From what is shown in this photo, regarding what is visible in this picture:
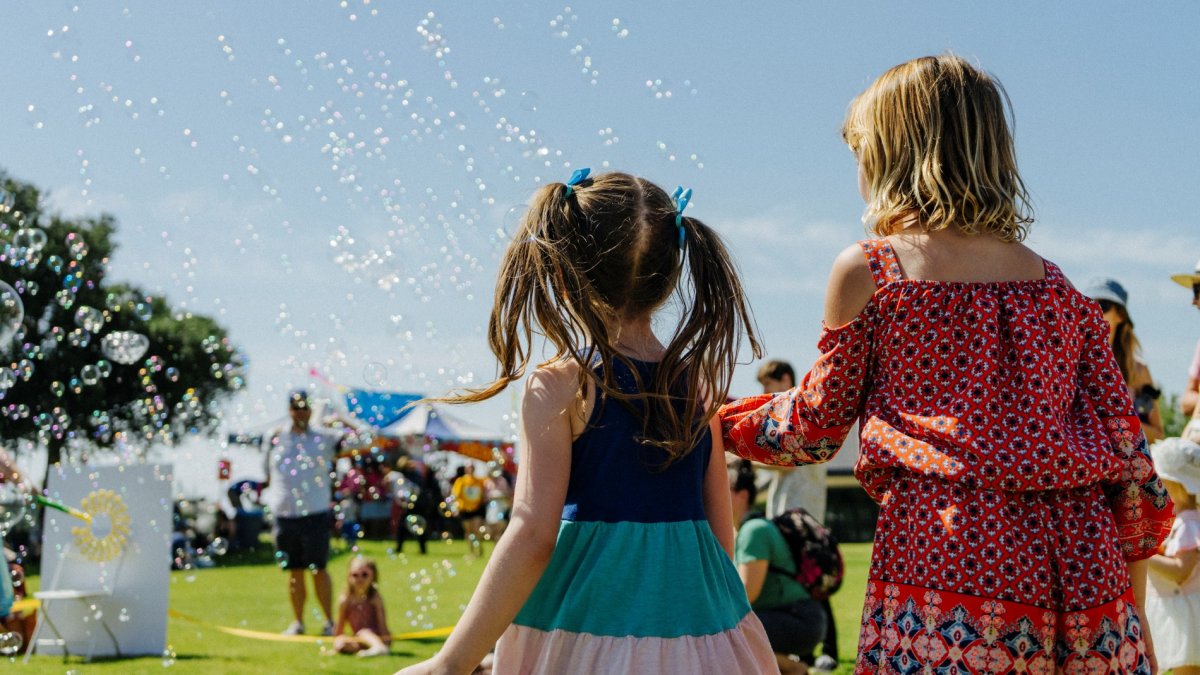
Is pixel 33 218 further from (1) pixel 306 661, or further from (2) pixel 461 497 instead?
(1) pixel 306 661

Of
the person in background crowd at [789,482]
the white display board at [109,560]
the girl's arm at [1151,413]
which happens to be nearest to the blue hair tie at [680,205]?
the girl's arm at [1151,413]

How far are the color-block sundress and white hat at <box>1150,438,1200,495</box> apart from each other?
286 cm

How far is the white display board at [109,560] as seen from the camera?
6965mm

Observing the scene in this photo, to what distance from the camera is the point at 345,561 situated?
18.4 metres

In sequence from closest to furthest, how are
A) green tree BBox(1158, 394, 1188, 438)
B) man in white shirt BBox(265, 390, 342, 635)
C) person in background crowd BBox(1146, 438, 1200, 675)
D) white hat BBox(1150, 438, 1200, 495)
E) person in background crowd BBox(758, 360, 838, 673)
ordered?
person in background crowd BBox(1146, 438, 1200, 675) → white hat BBox(1150, 438, 1200, 495) → person in background crowd BBox(758, 360, 838, 673) → man in white shirt BBox(265, 390, 342, 635) → green tree BBox(1158, 394, 1188, 438)

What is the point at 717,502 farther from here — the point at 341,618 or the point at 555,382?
the point at 341,618

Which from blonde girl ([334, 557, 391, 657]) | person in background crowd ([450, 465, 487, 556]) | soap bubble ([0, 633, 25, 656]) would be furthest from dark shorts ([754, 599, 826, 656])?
person in background crowd ([450, 465, 487, 556])

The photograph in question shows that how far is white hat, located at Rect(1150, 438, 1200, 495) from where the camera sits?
14.1 feet

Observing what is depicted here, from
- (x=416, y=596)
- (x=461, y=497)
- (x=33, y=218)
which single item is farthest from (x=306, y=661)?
(x=33, y=218)

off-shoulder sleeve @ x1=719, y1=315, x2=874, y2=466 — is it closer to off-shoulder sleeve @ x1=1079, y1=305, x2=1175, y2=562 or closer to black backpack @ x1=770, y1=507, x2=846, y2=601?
off-shoulder sleeve @ x1=1079, y1=305, x2=1175, y2=562

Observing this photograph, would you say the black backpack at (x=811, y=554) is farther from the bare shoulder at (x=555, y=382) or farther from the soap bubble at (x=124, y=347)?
the soap bubble at (x=124, y=347)

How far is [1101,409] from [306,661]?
5.72 meters

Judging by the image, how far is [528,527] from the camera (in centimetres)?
193

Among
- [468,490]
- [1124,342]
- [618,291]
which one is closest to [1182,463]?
[1124,342]
